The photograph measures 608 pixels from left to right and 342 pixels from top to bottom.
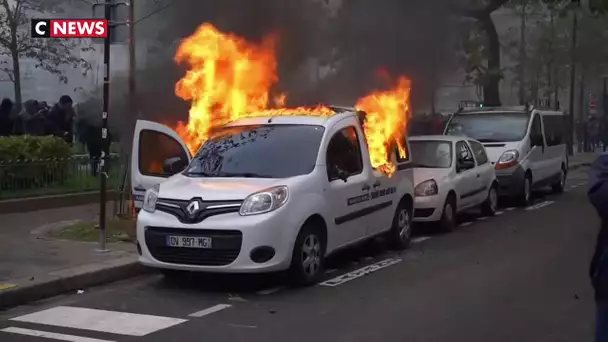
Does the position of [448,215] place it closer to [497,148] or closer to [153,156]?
[497,148]

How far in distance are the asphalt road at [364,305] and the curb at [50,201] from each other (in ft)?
14.0

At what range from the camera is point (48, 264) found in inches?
351

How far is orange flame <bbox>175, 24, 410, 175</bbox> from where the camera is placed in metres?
11.9

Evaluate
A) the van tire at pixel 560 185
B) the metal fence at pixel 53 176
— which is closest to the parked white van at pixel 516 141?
the van tire at pixel 560 185

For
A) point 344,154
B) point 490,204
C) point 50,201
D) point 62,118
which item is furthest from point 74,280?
point 62,118

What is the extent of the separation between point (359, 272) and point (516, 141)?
7229 mm

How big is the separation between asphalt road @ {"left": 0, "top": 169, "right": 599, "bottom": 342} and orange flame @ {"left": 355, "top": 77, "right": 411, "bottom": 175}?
1172mm

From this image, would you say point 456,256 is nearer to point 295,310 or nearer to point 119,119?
point 295,310

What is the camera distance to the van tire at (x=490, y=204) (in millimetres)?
13967

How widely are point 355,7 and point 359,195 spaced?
462 centimetres

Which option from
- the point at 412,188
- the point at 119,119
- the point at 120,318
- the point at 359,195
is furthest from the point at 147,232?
the point at 119,119

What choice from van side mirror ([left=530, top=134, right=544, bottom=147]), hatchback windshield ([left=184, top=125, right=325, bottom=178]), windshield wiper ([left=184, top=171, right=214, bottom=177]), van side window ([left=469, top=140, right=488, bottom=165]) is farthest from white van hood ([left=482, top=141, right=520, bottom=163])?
windshield wiper ([left=184, top=171, right=214, bottom=177])

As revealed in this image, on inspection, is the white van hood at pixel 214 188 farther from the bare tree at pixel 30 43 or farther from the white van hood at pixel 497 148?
the bare tree at pixel 30 43

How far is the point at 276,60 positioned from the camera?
492 inches
